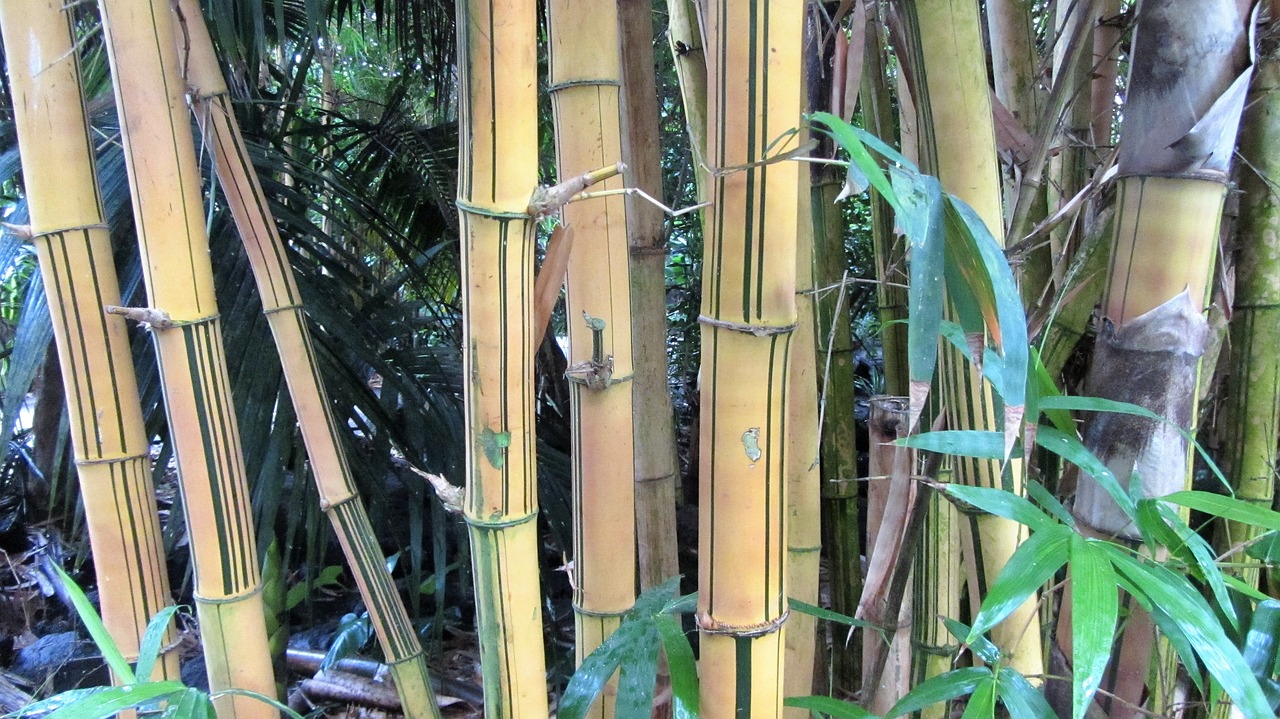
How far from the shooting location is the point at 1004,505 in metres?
0.43

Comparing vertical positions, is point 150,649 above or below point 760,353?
below

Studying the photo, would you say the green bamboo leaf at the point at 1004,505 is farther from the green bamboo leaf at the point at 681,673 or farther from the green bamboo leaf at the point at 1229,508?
the green bamboo leaf at the point at 681,673

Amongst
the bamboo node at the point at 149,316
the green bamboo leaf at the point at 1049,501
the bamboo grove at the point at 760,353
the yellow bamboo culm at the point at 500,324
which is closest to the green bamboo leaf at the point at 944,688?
the bamboo grove at the point at 760,353

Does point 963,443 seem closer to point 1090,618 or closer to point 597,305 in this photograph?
point 1090,618

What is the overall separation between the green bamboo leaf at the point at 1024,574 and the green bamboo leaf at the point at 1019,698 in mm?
85

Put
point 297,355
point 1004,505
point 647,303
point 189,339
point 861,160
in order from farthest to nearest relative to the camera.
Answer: point 647,303, point 297,355, point 189,339, point 1004,505, point 861,160

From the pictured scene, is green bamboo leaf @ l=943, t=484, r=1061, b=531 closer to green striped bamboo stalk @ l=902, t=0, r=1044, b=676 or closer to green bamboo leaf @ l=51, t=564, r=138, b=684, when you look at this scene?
green striped bamboo stalk @ l=902, t=0, r=1044, b=676

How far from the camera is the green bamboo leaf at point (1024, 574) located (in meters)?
0.38

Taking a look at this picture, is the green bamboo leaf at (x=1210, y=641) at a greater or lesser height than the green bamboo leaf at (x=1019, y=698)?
greater

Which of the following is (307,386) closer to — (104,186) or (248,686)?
(248,686)

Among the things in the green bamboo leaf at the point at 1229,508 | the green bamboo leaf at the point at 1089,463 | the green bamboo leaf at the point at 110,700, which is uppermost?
the green bamboo leaf at the point at 1089,463

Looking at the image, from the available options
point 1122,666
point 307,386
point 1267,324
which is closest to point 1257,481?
point 1267,324

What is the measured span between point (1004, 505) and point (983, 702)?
0.39 feet

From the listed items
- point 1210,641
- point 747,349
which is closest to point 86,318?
point 747,349
